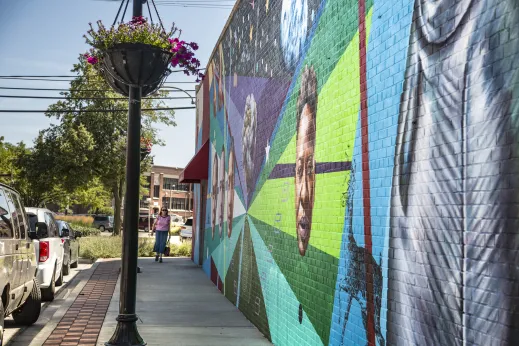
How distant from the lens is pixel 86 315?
10.2 meters

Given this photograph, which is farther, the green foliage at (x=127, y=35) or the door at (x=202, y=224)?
the door at (x=202, y=224)

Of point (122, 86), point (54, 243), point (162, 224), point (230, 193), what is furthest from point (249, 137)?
point (162, 224)

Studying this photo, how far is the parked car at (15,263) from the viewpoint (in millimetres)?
7303

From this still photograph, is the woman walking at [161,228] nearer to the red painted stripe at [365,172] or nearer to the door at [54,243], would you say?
the door at [54,243]

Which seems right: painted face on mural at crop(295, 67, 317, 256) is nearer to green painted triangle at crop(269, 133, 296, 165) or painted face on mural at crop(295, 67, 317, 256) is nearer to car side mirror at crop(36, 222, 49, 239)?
green painted triangle at crop(269, 133, 296, 165)

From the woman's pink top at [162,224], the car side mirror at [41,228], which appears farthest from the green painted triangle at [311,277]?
the woman's pink top at [162,224]

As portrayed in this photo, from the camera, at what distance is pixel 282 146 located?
7.86 meters

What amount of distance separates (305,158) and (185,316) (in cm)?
456

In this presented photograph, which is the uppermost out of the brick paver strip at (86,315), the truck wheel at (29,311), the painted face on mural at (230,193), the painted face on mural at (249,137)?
the painted face on mural at (249,137)

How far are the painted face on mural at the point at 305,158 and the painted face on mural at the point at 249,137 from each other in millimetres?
2839

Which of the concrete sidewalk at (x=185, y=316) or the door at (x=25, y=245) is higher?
the door at (x=25, y=245)

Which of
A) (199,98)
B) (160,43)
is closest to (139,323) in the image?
(160,43)

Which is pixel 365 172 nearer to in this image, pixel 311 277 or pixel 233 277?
pixel 311 277

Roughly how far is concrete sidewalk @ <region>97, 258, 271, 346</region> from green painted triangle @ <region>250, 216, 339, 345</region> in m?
1.35
